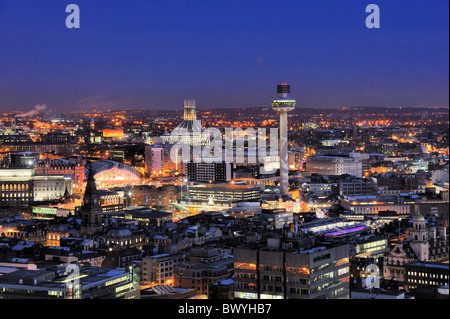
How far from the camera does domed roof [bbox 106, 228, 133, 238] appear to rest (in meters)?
24.0

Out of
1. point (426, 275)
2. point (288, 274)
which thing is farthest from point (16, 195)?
point (288, 274)

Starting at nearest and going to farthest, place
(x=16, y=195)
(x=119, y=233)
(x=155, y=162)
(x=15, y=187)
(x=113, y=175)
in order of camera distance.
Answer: (x=119, y=233) → (x=16, y=195) → (x=15, y=187) → (x=113, y=175) → (x=155, y=162)

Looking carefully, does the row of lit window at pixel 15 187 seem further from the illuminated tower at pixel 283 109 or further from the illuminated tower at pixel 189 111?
the illuminated tower at pixel 189 111

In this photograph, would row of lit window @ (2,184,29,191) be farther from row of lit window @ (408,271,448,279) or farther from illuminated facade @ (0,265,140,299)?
row of lit window @ (408,271,448,279)

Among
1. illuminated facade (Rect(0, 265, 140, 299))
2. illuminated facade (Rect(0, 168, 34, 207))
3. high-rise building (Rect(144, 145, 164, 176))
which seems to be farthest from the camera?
high-rise building (Rect(144, 145, 164, 176))

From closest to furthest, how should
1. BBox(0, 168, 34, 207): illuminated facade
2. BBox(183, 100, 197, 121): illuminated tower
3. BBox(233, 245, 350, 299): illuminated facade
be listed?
BBox(233, 245, 350, 299): illuminated facade → BBox(0, 168, 34, 207): illuminated facade → BBox(183, 100, 197, 121): illuminated tower

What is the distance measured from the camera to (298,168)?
167 feet

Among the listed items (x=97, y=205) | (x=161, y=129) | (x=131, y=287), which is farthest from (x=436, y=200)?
(x=161, y=129)

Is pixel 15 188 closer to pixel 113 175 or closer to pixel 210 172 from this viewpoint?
pixel 113 175

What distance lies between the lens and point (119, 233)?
2403 centimetres

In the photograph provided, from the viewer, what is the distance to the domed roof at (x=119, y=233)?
78.7 feet

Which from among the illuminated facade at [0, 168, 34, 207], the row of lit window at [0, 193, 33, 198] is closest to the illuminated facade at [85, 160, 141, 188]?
the illuminated facade at [0, 168, 34, 207]

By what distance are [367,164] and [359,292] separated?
3566cm

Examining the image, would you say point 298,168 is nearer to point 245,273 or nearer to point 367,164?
point 367,164
